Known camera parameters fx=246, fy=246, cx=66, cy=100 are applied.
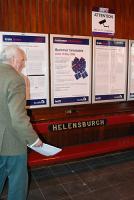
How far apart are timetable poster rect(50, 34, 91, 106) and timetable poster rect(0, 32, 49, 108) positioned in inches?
4.2

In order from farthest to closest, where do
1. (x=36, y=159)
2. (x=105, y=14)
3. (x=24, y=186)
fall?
(x=105, y=14)
(x=36, y=159)
(x=24, y=186)

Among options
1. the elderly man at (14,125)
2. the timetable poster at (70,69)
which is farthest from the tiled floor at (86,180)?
the timetable poster at (70,69)

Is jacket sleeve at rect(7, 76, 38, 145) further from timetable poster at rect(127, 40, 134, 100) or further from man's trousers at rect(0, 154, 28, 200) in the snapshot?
timetable poster at rect(127, 40, 134, 100)

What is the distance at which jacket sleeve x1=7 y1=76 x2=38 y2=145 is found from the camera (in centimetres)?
201

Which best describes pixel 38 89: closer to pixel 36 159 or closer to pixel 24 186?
pixel 36 159

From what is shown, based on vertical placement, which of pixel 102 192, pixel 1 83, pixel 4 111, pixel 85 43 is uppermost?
pixel 85 43

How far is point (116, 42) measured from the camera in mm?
3896

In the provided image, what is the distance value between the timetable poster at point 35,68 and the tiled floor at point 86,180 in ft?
3.25

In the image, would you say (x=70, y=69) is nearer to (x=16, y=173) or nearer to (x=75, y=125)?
(x=75, y=125)

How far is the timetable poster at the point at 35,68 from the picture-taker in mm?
3266

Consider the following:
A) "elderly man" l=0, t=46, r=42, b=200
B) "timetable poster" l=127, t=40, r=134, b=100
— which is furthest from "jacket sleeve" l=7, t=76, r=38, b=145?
"timetable poster" l=127, t=40, r=134, b=100

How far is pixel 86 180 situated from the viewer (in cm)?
327

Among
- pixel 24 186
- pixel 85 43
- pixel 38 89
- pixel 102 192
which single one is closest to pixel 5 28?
pixel 38 89

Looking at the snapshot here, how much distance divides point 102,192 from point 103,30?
2.33m
